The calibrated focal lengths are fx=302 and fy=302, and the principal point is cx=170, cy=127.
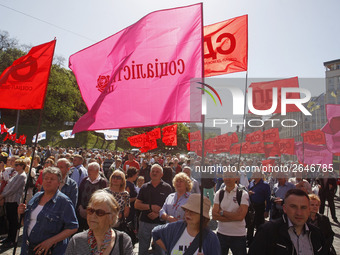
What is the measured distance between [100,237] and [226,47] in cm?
487

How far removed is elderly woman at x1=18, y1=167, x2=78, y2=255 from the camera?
349 cm

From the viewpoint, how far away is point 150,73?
4.67 meters

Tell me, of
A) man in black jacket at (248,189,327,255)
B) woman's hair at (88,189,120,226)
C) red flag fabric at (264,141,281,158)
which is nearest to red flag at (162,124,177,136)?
red flag fabric at (264,141,281,158)

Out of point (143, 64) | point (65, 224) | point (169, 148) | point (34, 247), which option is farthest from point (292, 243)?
point (169, 148)

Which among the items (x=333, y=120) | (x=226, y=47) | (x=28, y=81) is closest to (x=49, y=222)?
(x=28, y=81)

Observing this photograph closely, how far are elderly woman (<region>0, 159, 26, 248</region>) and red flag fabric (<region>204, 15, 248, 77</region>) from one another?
4.38m

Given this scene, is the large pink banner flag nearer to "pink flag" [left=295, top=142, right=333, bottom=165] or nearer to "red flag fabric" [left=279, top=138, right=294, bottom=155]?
"pink flag" [left=295, top=142, right=333, bottom=165]

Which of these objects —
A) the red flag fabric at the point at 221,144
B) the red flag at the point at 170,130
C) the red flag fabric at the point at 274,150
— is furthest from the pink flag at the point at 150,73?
the red flag fabric at the point at 221,144

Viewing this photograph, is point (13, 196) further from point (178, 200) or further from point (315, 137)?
point (315, 137)

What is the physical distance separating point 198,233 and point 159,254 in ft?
4.27

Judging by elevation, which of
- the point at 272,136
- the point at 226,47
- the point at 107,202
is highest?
the point at 226,47

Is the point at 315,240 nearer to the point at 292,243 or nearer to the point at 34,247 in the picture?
the point at 292,243

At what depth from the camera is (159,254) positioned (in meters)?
3.97

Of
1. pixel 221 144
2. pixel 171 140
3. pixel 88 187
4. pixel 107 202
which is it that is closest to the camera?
pixel 107 202
